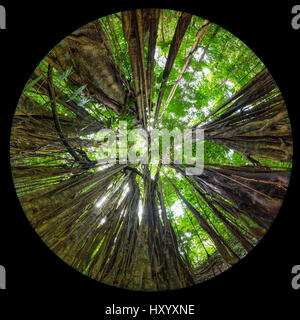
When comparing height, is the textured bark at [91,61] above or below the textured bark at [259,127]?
above

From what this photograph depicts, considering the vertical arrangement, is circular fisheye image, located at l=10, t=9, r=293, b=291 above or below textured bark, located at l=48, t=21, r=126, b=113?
below

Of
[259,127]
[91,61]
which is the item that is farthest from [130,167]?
[259,127]

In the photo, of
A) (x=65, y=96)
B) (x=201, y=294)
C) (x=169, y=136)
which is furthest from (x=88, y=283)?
(x=169, y=136)

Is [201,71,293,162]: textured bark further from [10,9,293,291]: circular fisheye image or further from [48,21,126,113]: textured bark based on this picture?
[48,21,126,113]: textured bark

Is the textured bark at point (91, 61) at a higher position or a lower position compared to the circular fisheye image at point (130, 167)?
higher

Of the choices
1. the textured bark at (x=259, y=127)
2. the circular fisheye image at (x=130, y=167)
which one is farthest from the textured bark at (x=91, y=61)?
the textured bark at (x=259, y=127)

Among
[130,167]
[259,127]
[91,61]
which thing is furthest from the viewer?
[130,167]

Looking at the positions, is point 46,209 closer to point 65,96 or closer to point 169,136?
point 65,96

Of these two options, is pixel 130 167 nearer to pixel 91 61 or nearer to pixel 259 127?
pixel 91 61

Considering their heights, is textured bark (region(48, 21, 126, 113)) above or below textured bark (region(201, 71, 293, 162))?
above

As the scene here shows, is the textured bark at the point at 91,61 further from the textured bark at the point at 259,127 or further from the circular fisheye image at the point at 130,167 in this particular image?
the textured bark at the point at 259,127

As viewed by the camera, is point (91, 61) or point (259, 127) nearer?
point (259, 127)

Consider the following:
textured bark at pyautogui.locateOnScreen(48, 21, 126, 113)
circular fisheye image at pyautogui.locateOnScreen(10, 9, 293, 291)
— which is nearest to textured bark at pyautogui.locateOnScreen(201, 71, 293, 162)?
circular fisheye image at pyautogui.locateOnScreen(10, 9, 293, 291)

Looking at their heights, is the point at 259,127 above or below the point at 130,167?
above
